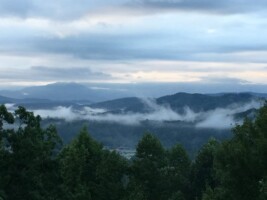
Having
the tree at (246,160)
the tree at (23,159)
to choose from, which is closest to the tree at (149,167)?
the tree at (23,159)

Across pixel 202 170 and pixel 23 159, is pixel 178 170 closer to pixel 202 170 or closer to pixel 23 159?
pixel 202 170

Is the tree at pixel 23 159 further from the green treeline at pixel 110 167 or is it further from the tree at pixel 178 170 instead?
the tree at pixel 178 170

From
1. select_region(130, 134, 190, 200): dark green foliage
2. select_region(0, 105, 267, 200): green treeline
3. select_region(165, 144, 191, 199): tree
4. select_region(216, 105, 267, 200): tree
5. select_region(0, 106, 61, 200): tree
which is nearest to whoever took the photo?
select_region(216, 105, 267, 200): tree

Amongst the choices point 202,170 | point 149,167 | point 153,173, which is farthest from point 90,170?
point 202,170

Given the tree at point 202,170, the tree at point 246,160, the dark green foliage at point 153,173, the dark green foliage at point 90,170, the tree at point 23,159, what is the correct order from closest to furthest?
the tree at point 246,160
the tree at point 23,159
the dark green foliage at point 90,170
the dark green foliage at point 153,173
the tree at point 202,170

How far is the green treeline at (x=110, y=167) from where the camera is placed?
2689 centimetres

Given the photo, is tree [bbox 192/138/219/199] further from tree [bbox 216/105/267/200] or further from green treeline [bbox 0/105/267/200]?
tree [bbox 216/105/267/200]

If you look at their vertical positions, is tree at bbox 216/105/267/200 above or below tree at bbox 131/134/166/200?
above

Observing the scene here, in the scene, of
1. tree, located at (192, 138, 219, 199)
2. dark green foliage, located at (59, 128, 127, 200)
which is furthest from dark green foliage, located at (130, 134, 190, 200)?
tree, located at (192, 138, 219, 199)

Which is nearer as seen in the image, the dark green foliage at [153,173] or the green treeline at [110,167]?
the green treeline at [110,167]

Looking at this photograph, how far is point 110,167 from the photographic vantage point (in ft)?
163

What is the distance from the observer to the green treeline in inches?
1059

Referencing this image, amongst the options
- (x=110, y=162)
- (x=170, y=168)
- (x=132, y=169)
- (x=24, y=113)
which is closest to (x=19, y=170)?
(x=24, y=113)

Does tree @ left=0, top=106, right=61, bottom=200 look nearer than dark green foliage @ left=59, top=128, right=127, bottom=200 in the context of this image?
Yes
